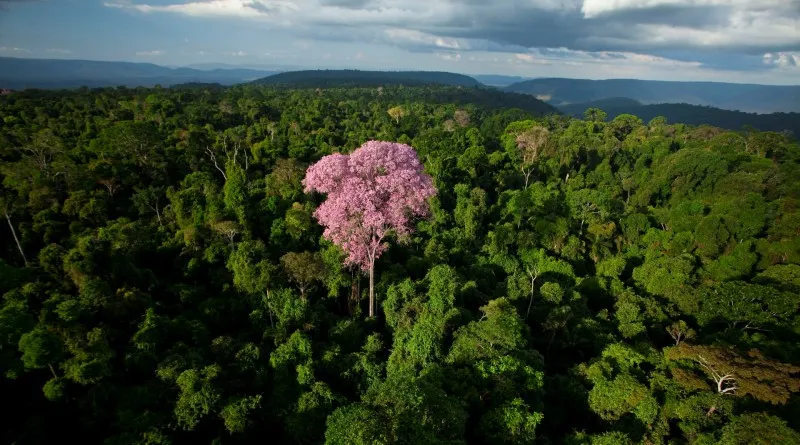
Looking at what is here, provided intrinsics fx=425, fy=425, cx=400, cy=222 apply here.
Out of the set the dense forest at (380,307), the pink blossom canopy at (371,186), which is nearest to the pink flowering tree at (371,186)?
the pink blossom canopy at (371,186)

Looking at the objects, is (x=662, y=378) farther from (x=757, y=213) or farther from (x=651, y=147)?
(x=651, y=147)

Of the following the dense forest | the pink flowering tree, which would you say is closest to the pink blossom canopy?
the pink flowering tree

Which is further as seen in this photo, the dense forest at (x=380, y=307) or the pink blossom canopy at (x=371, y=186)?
the pink blossom canopy at (x=371, y=186)

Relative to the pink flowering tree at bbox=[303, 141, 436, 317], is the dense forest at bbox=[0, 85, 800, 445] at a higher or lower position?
lower

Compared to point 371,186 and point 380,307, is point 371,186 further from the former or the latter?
point 380,307

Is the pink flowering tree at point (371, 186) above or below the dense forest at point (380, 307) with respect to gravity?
above

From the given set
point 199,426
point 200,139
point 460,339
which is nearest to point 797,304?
point 460,339

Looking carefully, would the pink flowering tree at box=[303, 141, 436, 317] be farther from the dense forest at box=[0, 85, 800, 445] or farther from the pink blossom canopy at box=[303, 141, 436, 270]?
the dense forest at box=[0, 85, 800, 445]

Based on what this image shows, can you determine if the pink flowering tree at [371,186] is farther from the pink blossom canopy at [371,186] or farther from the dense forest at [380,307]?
the dense forest at [380,307]
